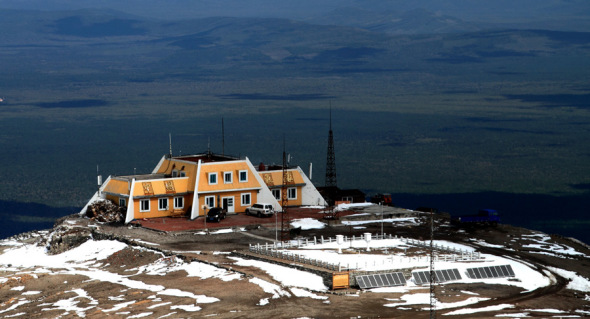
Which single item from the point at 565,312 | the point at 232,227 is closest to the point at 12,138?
the point at 232,227

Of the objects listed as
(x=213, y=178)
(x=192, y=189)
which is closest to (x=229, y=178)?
(x=213, y=178)

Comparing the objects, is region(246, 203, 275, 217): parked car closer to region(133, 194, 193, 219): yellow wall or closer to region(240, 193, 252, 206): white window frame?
region(240, 193, 252, 206): white window frame

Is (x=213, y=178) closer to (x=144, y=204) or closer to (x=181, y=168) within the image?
(x=181, y=168)

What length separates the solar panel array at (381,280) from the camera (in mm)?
59000

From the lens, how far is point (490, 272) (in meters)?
62.5

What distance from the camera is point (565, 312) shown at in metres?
55.0

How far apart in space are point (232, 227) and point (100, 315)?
80.8 ft

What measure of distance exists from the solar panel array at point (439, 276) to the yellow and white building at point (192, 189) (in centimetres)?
2540

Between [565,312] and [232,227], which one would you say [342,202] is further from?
[565,312]

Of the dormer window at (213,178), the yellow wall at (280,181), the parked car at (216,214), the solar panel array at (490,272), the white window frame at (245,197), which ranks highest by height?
the dormer window at (213,178)

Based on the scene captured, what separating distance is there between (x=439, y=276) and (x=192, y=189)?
90.9 ft

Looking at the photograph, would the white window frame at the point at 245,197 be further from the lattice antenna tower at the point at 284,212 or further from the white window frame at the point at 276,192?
the white window frame at the point at 276,192

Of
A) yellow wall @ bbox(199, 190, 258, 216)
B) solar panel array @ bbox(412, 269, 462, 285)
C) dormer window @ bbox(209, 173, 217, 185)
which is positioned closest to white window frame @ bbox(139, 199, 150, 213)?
yellow wall @ bbox(199, 190, 258, 216)

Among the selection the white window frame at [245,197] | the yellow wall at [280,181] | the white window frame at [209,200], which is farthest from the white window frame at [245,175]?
the white window frame at [209,200]
